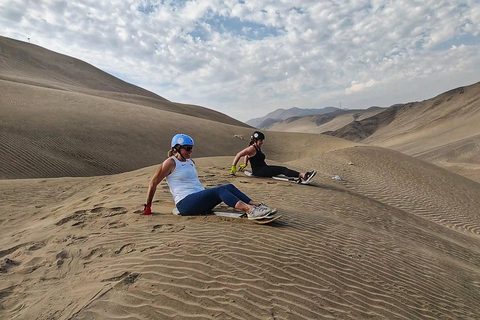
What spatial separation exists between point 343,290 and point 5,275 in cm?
385

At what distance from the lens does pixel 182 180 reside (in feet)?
16.9

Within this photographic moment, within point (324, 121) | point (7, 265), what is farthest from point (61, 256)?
point (324, 121)

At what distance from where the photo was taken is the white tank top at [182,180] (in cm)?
509

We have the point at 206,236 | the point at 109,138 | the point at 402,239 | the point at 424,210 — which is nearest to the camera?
the point at 206,236

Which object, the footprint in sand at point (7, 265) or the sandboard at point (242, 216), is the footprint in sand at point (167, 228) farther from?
the footprint in sand at point (7, 265)

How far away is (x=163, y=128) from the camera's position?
21.4 meters

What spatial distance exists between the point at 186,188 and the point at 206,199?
1.35 feet

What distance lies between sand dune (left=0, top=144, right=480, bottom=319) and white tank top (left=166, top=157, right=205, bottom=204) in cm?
40

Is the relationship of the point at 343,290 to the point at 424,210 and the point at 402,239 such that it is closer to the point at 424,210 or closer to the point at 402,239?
the point at 402,239

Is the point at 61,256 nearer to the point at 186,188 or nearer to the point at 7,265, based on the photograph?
the point at 7,265

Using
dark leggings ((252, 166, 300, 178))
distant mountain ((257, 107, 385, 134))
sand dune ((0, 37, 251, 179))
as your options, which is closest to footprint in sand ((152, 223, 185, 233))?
dark leggings ((252, 166, 300, 178))

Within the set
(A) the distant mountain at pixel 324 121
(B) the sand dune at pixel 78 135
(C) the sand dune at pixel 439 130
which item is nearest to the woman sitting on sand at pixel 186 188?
(B) the sand dune at pixel 78 135

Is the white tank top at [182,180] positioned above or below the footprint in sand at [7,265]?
above

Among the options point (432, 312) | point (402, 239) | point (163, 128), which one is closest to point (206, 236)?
point (432, 312)
